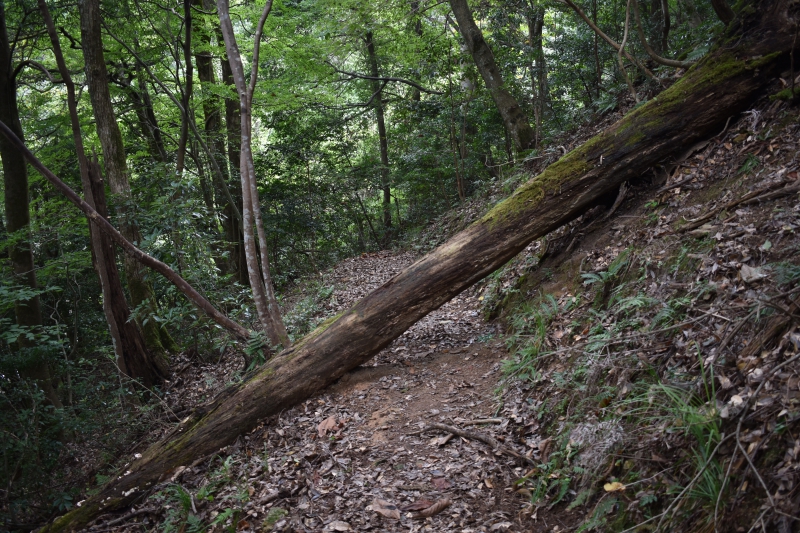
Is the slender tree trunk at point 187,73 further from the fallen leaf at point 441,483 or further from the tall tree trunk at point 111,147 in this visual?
the fallen leaf at point 441,483

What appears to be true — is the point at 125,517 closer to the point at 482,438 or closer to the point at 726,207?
the point at 482,438

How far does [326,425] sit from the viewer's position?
4.94m

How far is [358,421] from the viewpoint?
4.92 m

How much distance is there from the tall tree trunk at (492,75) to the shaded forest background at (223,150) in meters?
0.50

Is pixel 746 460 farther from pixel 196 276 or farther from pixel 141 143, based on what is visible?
pixel 141 143

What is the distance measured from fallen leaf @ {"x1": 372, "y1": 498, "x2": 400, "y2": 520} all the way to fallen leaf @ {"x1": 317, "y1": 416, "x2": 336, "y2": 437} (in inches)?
46.8

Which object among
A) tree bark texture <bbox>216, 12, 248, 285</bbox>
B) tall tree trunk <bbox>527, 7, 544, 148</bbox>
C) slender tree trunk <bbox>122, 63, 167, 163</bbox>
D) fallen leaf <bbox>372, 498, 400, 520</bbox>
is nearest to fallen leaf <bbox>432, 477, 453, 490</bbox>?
fallen leaf <bbox>372, 498, 400, 520</bbox>

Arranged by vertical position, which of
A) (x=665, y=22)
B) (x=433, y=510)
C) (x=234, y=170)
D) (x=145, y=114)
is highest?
(x=145, y=114)

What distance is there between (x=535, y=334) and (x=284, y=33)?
978 centimetres

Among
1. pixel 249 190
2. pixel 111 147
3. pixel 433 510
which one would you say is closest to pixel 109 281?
pixel 111 147

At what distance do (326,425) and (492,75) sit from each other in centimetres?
797

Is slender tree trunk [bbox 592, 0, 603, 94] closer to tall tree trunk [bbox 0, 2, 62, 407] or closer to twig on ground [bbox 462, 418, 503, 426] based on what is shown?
twig on ground [bbox 462, 418, 503, 426]

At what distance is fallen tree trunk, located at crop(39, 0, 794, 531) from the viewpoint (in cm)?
518

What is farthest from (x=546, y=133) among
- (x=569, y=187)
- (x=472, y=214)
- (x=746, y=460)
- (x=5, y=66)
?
(x=5, y=66)
